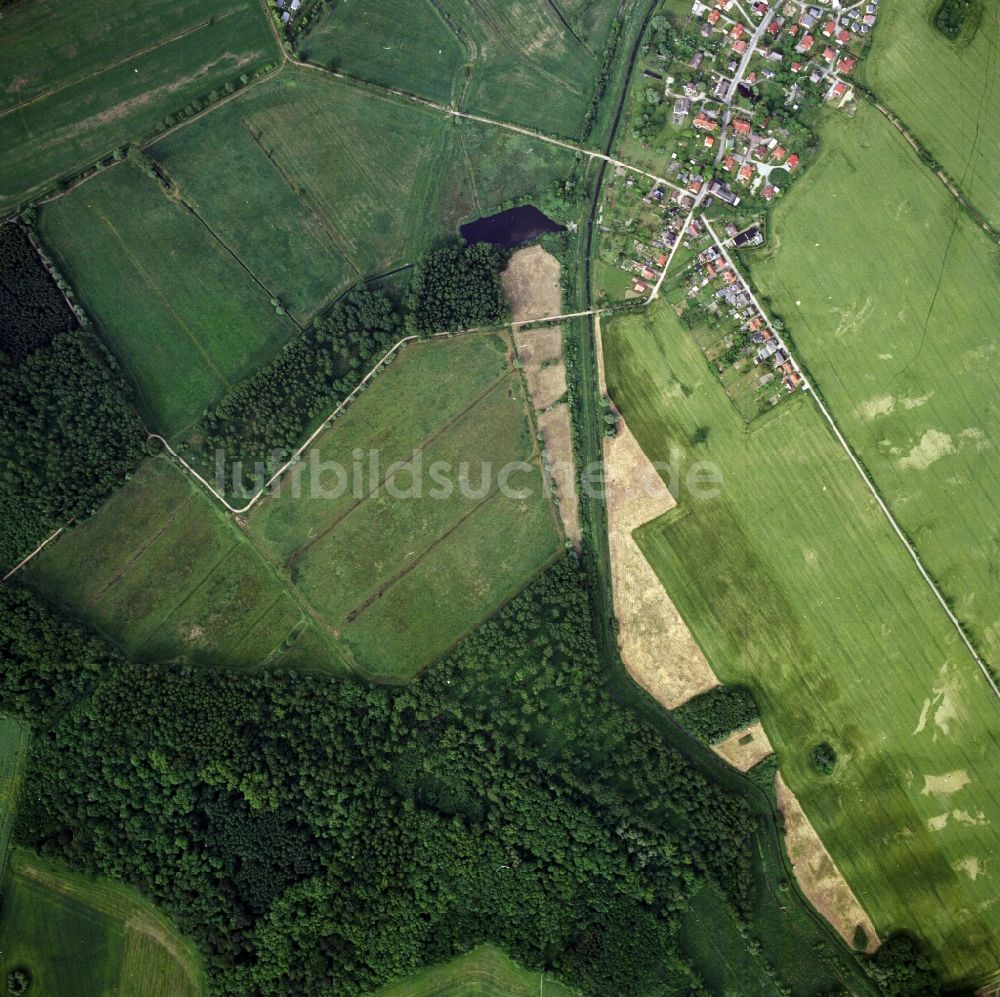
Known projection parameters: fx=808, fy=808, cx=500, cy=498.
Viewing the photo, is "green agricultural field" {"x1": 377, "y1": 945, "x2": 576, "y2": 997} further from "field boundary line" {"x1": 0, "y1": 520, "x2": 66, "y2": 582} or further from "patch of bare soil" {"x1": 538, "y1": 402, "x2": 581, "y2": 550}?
"field boundary line" {"x1": 0, "y1": 520, "x2": 66, "y2": 582}

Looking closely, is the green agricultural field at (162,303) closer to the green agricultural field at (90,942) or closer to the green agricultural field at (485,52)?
the green agricultural field at (485,52)

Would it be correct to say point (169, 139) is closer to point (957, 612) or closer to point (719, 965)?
point (957, 612)

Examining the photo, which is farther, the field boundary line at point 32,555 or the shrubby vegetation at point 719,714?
the field boundary line at point 32,555

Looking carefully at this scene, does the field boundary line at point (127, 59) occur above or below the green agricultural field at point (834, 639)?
above

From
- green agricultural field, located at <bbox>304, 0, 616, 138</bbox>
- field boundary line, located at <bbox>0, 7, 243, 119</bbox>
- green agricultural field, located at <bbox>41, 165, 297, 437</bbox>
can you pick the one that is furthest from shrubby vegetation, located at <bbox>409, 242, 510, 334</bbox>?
field boundary line, located at <bbox>0, 7, 243, 119</bbox>

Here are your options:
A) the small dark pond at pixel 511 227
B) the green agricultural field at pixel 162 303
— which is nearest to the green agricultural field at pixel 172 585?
the green agricultural field at pixel 162 303

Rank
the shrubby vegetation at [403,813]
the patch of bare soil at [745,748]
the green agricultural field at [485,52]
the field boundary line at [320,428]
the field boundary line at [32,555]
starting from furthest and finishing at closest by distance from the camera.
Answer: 1. the green agricultural field at [485,52]
2. the field boundary line at [320,428]
3. the field boundary line at [32,555]
4. the patch of bare soil at [745,748]
5. the shrubby vegetation at [403,813]

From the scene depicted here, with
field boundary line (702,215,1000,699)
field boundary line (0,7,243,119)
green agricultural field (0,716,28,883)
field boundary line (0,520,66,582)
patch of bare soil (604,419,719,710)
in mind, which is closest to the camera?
green agricultural field (0,716,28,883)
